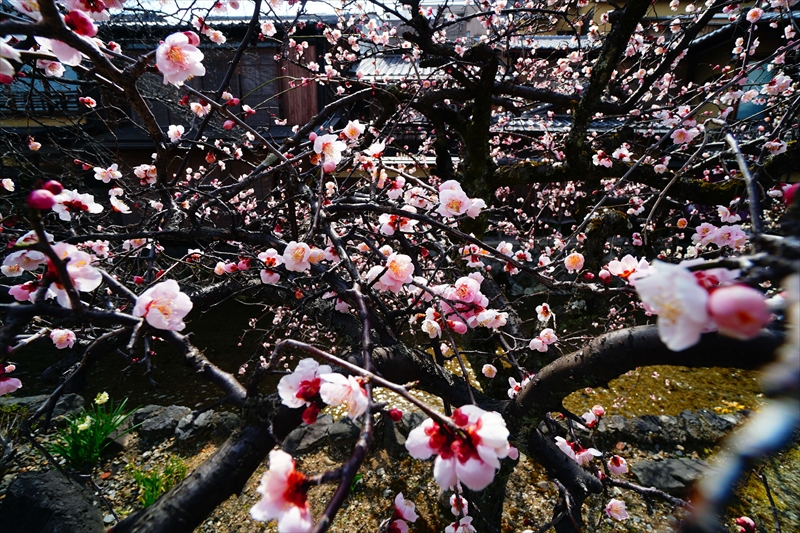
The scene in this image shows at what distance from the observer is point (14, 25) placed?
33.7 inches

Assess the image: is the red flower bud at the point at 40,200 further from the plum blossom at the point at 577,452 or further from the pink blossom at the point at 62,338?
the plum blossom at the point at 577,452

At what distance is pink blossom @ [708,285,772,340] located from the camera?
57cm

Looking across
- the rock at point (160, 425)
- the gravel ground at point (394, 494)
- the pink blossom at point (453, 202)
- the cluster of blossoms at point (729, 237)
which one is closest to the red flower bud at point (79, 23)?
the pink blossom at point (453, 202)

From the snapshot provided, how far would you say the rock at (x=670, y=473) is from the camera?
11.3 ft

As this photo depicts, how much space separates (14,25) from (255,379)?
102cm

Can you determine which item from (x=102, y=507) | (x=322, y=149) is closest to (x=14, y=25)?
(x=322, y=149)

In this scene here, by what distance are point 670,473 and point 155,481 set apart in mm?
4830

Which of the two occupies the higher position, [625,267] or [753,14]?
Answer: [753,14]

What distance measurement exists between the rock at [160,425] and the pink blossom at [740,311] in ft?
17.2

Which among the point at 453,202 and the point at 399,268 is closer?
the point at 399,268

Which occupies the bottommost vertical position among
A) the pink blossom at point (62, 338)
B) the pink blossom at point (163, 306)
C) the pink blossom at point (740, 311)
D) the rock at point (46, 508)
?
the rock at point (46, 508)

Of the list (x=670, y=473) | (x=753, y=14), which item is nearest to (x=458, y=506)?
(x=670, y=473)

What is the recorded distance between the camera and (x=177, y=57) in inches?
52.1

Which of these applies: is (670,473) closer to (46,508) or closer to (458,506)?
(458,506)
